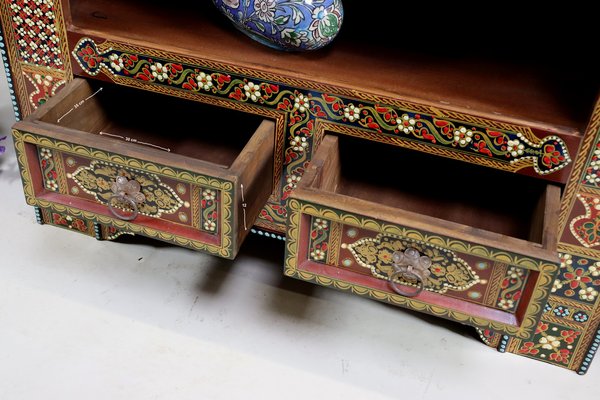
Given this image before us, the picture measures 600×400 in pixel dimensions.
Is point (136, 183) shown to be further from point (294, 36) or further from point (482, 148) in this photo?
point (482, 148)

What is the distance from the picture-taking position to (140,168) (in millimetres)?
945

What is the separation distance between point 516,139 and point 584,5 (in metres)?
0.40

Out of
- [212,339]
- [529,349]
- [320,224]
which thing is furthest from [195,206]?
[529,349]

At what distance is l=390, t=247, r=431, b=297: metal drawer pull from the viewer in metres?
0.90

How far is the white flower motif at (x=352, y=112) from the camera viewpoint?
40.8 inches

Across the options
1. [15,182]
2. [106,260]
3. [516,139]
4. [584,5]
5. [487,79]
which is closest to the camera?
[516,139]

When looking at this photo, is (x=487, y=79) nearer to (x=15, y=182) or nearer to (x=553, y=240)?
(x=553, y=240)

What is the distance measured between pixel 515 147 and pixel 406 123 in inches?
6.5

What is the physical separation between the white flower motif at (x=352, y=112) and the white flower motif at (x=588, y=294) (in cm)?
47

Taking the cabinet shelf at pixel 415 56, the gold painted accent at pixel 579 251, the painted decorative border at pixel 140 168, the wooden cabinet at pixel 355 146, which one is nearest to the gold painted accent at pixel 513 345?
the wooden cabinet at pixel 355 146

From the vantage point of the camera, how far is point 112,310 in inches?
47.5

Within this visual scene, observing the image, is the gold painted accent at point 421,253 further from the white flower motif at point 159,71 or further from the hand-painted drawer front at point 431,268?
the white flower motif at point 159,71

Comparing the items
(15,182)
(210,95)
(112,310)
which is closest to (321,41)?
(210,95)

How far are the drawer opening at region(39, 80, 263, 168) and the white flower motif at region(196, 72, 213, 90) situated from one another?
5.2 inches
